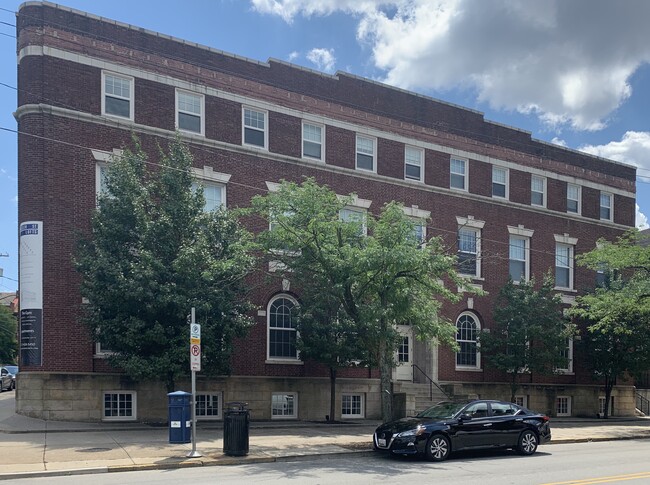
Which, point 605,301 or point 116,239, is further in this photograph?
point 605,301

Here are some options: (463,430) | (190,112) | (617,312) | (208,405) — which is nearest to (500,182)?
(617,312)

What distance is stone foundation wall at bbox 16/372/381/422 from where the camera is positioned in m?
19.5

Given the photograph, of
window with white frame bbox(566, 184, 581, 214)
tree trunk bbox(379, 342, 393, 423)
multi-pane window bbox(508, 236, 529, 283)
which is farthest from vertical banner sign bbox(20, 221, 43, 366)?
window with white frame bbox(566, 184, 581, 214)

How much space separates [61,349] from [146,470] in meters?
8.28

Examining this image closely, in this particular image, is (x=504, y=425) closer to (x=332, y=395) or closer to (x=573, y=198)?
(x=332, y=395)

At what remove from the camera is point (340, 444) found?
54.7 ft

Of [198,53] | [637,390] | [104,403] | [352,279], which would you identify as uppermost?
[198,53]

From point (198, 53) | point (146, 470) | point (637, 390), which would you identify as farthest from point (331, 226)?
point (637, 390)

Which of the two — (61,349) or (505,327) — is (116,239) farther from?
(505,327)

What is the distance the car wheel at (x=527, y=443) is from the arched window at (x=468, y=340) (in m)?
12.4

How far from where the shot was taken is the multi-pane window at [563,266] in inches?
1249

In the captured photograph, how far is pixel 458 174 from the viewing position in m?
29.3

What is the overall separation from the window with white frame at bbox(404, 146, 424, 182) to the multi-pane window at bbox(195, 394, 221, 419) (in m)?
11.8

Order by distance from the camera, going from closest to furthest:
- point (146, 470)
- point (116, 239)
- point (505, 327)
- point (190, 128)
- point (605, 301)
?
point (146, 470)
point (116, 239)
point (190, 128)
point (605, 301)
point (505, 327)
